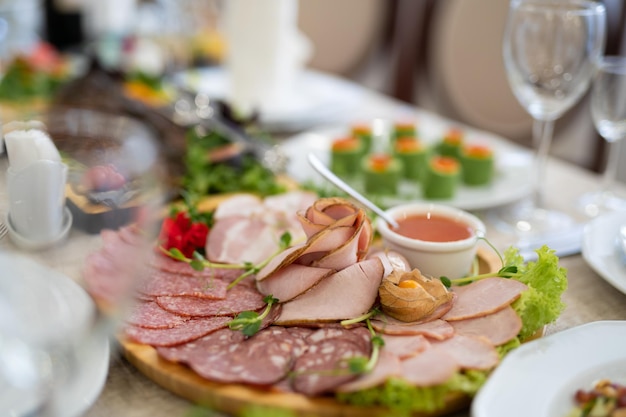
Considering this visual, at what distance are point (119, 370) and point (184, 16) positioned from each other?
5.48ft

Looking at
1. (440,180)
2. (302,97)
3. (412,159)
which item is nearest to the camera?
(440,180)

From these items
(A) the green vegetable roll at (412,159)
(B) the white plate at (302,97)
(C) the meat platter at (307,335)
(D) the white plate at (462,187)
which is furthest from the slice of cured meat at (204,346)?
(B) the white plate at (302,97)

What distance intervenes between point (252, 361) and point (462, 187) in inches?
31.9

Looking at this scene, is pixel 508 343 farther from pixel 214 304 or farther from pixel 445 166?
→ pixel 445 166

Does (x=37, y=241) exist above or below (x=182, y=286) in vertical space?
above

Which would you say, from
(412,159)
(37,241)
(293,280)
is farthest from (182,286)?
(412,159)

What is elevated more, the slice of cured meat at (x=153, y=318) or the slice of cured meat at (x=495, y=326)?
the slice of cured meat at (x=495, y=326)

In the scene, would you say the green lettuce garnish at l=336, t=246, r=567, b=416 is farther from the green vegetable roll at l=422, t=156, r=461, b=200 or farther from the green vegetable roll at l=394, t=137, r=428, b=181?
the green vegetable roll at l=394, t=137, r=428, b=181

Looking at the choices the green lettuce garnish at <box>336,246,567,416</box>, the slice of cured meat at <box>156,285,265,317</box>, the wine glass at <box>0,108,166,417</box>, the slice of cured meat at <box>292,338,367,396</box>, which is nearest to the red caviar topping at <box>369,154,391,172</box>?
the green lettuce garnish at <box>336,246,567,416</box>

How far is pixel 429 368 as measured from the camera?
734 millimetres

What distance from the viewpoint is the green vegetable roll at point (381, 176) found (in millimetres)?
1371

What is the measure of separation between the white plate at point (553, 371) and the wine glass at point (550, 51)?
0.45 meters

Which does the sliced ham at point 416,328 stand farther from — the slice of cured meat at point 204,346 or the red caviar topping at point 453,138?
the red caviar topping at point 453,138

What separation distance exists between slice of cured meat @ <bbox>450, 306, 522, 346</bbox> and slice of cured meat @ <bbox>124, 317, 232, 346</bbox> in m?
0.29
